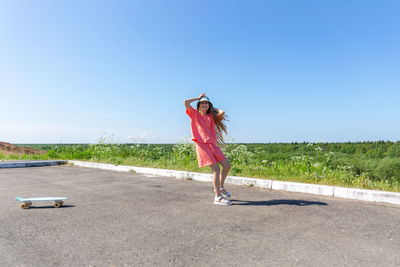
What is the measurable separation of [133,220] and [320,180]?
4.49 m

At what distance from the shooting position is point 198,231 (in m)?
3.45

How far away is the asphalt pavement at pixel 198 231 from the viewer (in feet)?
8.80

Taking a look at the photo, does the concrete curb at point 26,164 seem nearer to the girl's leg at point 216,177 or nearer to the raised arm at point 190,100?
the raised arm at point 190,100

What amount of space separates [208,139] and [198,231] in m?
1.88

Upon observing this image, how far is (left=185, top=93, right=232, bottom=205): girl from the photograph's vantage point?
193 inches

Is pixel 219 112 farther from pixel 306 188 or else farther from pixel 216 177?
pixel 306 188

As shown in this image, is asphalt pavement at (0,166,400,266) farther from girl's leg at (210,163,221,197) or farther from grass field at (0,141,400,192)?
grass field at (0,141,400,192)

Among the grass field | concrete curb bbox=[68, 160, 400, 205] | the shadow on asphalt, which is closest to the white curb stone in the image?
concrete curb bbox=[68, 160, 400, 205]

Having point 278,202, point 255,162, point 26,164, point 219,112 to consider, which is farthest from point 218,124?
point 26,164

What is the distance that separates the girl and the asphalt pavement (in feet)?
1.28

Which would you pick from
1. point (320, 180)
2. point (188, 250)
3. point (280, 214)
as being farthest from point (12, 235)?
point (320, 180)

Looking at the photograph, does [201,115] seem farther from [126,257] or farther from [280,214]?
[126,257]

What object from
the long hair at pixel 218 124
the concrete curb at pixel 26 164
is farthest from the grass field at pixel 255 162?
the concrete curb at pixel 26 164

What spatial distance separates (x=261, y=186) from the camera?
260 inches
